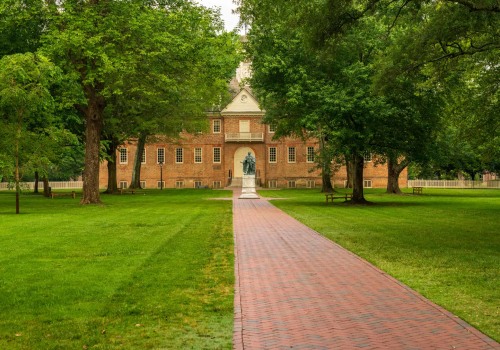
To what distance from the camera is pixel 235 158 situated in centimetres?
→ 6912

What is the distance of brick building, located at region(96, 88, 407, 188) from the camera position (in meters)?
68.9

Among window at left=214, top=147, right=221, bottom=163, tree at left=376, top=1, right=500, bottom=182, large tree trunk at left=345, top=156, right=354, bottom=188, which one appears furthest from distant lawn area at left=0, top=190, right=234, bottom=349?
window at left=214, top=147, right=221, bottom=163

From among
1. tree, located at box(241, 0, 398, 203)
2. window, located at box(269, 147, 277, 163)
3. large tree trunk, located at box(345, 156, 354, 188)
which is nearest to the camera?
tree, located at box(241, 0, 398, 203)

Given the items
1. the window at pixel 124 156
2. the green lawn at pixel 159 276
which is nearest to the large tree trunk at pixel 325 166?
the green lawn at pixel 159 276

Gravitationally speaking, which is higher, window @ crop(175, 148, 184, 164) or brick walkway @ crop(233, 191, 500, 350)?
window @ crop(175, 148, 184, 164)

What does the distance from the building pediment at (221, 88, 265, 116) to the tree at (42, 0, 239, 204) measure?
1513 inches

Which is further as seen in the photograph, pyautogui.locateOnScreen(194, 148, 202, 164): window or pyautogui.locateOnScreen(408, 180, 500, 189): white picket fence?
pyautogui.locateOnScreen(408, 180, 500, 189): white picket fence

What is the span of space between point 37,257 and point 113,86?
17317 millimetres

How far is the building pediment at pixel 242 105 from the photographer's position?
68.9m

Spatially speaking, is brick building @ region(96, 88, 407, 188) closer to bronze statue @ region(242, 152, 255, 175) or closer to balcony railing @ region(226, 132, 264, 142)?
balcony railing @ region(226, 132, 264, 142)

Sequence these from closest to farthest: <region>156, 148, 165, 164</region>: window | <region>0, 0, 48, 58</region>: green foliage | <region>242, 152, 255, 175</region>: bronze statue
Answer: <region>0, 0, 48, 58</region>: green foliage < <region>242, 152, 255, 175</region>: bronze statue < <region>156, 148, 165, 164</region>: window

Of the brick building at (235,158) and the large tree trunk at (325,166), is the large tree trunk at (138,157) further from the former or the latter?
the large tree trunk at (325,166)

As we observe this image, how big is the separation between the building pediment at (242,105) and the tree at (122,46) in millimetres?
38427

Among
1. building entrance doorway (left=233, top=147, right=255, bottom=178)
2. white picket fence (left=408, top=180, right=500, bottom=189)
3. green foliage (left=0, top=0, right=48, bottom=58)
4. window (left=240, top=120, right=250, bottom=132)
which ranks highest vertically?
green foliage (left=0, top=0, right=48, bottom=58)
